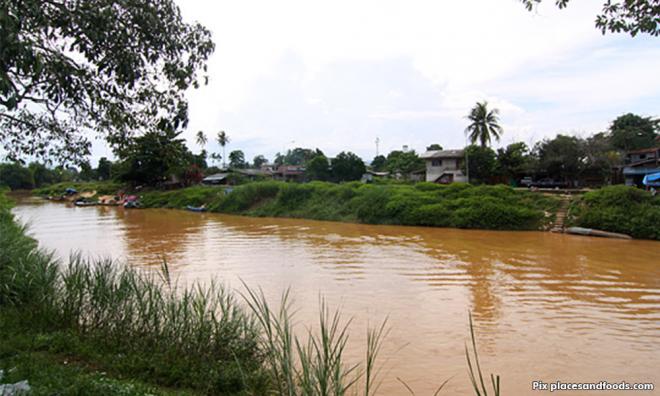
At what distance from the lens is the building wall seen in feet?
124

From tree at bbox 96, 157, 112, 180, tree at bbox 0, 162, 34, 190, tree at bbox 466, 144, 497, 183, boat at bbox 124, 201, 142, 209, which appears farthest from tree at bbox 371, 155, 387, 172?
tree at bbox 0, 162, 34, 190

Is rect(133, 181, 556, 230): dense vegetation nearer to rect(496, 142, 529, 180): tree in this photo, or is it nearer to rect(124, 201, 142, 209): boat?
rect(496, 142, 529, 180): tree

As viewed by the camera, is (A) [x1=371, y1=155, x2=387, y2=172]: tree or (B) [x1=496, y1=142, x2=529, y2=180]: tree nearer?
(B) [x1=496, y1=142, x2=529, y2=180]: tree

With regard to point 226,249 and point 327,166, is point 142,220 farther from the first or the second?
point 327,166

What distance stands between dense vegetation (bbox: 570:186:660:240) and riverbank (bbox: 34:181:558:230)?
1775 mm

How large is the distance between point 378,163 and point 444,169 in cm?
2182

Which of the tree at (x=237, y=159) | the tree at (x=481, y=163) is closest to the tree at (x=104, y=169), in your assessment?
the tree at (x=237, y=159)

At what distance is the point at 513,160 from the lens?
3328 centimetres

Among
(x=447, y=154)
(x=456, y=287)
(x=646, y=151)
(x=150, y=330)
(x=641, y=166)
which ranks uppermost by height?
(x=447, y=154)

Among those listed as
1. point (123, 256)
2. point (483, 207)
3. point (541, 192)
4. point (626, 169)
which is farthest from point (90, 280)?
point (626, 169)

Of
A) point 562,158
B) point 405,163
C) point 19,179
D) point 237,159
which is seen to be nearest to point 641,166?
point 562,158

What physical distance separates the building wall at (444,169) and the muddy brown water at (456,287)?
15811 millimetres

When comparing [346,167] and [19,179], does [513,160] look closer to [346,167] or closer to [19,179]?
[346,167]

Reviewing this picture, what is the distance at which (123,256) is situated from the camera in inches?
654
